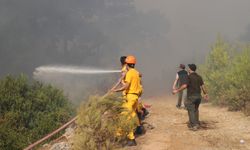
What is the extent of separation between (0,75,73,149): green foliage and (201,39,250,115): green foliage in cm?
773

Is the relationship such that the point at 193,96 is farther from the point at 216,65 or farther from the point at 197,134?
the point at 216,65

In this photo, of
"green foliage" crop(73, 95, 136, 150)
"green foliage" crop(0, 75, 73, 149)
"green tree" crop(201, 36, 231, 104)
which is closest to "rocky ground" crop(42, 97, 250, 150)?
"green foliage" crop(73, 95, 136, 150)

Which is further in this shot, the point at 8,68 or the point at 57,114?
the point at 8,68

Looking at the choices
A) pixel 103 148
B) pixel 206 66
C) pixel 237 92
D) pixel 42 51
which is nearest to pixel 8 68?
pixel 42 51

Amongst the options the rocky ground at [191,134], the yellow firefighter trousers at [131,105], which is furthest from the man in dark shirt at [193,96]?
the yellow firefighter trousers at [131,105]

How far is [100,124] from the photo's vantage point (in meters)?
9.09

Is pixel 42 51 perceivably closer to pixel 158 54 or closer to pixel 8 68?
pixel 8 68

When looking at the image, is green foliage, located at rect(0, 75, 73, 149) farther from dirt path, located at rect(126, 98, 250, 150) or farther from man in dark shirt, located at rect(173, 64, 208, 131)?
man in dark shirt, located at rect(173, 64, 208, 131)

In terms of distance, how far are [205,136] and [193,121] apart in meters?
0.90

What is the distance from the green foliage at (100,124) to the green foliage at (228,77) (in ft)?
24.5

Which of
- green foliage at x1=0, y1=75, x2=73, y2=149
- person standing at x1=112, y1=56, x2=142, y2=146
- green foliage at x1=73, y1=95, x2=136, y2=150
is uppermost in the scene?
person standing at x1=112, y1=56, x2=142, y2=146

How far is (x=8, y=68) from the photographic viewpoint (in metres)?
106

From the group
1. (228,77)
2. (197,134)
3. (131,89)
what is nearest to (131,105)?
(131,89)

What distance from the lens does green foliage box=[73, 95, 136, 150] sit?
873cm
